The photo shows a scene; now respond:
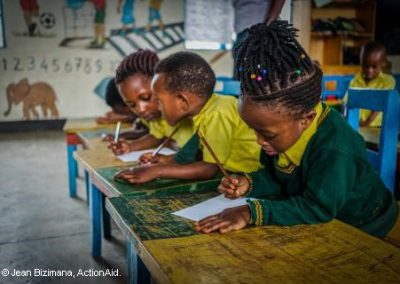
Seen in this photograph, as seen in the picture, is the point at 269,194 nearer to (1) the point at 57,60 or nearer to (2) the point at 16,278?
(2) the point at 16,278

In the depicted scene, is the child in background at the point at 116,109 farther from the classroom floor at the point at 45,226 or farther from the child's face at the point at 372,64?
the child's face at the point at 372,64

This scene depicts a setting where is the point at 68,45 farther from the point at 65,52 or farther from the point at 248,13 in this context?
the point at 248,13

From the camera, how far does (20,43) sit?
6.00m

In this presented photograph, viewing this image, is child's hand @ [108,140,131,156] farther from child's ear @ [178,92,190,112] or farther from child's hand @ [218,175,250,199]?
child's hand @ [218,175,250,199]

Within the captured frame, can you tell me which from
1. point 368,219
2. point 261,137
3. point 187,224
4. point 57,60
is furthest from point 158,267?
point 57,60

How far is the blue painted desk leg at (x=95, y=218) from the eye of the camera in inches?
71.5

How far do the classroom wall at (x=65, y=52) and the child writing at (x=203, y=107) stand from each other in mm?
5214

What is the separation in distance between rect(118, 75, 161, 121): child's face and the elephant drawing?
15.9ft

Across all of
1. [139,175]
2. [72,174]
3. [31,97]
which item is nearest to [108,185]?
[139,175]

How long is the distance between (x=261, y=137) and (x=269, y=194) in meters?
0.20

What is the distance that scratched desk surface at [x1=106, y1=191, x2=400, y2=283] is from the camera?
63 centimetres

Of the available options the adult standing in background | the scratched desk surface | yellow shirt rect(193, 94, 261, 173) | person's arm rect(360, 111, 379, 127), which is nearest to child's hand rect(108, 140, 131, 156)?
yellow shirt rect(193, 94, 261, 173)

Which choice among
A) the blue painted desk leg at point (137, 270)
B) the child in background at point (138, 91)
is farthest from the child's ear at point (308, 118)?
the child in background at point (138, 91)

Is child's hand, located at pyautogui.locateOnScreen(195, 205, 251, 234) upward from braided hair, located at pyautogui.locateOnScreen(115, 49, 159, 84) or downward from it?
downward
